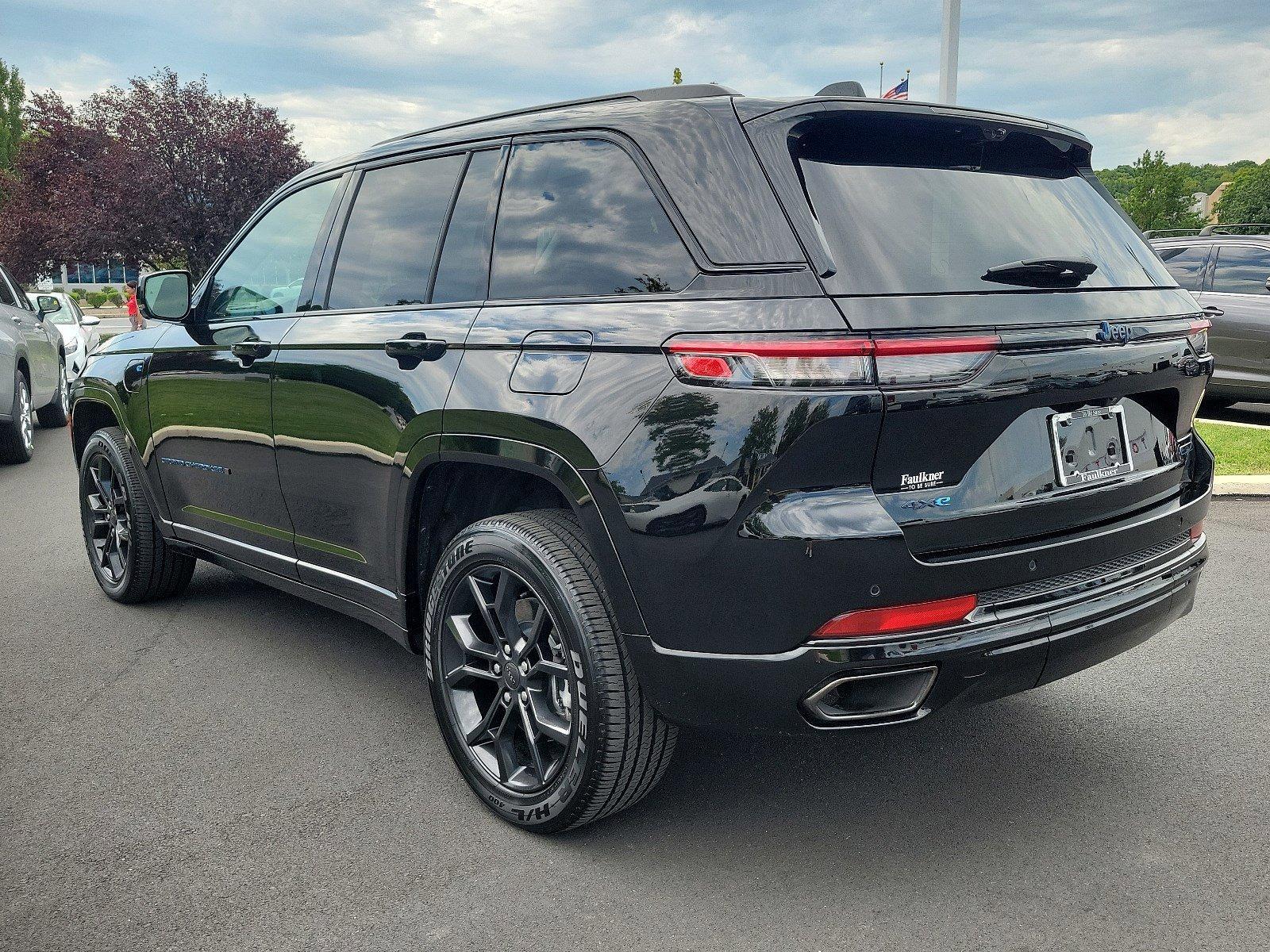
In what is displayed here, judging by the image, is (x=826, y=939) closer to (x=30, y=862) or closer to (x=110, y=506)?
(x=30, y=862)

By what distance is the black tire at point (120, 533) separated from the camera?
5.08 m

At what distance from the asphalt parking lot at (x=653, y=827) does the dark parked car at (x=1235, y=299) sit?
6.55 m

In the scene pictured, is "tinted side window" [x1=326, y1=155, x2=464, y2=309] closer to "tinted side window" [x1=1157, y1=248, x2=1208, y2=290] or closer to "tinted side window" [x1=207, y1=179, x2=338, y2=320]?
"tinted side window" [x1=207, y1=179, x2=338, y2=320]

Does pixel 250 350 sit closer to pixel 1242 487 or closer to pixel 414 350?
pixel 414 350

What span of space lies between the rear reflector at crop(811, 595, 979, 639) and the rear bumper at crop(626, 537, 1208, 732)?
0.02m

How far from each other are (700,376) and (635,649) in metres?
0.68

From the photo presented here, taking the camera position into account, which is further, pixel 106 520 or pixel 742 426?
pixel 106 520

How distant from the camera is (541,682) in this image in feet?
10.0

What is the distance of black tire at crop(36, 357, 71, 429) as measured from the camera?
492 inches

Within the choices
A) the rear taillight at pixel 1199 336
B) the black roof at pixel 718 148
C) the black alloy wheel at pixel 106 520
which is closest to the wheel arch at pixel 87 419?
the black alloy wheel at pixel 106 520

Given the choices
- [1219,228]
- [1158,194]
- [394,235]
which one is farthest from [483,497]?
[1158,194]

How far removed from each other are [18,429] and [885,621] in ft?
32.9

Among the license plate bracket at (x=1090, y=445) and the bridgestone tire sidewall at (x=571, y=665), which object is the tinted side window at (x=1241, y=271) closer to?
the license plate bracket at (x=1090, y=445)

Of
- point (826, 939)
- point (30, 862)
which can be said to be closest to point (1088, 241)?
point (826, 939)
